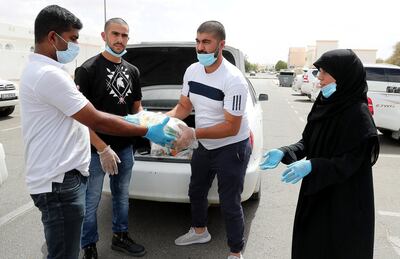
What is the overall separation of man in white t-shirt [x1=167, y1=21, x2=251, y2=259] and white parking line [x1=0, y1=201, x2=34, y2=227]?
210 centimetres

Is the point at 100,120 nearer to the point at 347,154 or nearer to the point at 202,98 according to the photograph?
the point at 202,98

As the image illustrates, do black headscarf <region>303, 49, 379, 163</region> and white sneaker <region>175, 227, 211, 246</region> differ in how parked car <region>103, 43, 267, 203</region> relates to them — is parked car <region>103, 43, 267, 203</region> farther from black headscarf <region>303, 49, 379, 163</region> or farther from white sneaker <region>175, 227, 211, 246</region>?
black headscarf <region>303, 49, 379, 163</region>

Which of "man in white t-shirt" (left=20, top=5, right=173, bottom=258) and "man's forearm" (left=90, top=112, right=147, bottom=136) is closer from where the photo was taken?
"man in white t-shirt" (left=20, top=5, right=173, bottom=258)

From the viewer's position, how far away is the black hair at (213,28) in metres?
2.86

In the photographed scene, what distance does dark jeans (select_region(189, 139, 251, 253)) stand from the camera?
299cm

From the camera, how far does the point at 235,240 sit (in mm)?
3059

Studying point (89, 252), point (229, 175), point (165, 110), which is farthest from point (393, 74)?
point (89, 252)

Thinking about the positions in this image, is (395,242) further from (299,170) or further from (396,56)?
(396,56)

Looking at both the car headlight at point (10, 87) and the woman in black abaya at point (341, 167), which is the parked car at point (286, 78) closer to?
the car headlight at point (10, 87)

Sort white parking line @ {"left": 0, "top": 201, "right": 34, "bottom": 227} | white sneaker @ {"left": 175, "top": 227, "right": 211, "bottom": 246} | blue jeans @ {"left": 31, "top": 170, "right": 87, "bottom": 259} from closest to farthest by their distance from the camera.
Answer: blue jeans @ {"left": 31, "top": 170, "right": 87, "bottom": 259} < white sneaker @ {"left": 175, "top": 227, "right": 211, "bottom": 246} < white parking line @ {"left": 0, "top": 201, "right": 34, "bottom": 227}

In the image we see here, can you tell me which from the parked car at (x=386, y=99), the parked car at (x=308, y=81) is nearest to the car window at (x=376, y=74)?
the parked car at (x=386, y=99)

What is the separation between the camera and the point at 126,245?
327 centimetres

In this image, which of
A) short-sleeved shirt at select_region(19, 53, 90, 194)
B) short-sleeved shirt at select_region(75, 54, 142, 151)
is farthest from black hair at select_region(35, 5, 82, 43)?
short-sleeved shirt at select_region(75, 54, 142, 151)

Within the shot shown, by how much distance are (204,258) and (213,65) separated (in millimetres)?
1685
